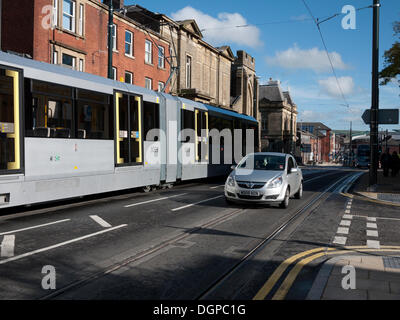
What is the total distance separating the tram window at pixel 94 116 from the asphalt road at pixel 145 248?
2034mm

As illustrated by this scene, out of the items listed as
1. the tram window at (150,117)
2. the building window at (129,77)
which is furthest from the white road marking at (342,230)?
the building window at (129,77)

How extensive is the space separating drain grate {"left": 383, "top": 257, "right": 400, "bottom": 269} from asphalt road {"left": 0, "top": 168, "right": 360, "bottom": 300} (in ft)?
4.70

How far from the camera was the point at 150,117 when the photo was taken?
48.3 ft

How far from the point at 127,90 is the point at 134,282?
9059 millimetres

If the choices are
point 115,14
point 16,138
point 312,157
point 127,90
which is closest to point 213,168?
point 127,90

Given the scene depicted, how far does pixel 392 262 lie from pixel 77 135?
26.8 feet

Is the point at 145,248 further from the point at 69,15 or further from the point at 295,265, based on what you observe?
the point at 69,15

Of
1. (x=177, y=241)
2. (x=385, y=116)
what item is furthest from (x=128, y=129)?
(x=385, y=116)

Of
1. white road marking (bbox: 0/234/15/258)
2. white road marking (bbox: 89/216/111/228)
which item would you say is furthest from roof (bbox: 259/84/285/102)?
white road marking (bbox: 0/234/15/258)

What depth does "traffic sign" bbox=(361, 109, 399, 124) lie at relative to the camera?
16.9 meters

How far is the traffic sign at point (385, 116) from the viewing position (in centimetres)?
1691

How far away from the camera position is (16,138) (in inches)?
362

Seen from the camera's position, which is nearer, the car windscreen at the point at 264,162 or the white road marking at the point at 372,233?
the white road marking at the point at 372,233

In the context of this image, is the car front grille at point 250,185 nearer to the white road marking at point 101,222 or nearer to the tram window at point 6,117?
the white road marking at point 101,222
